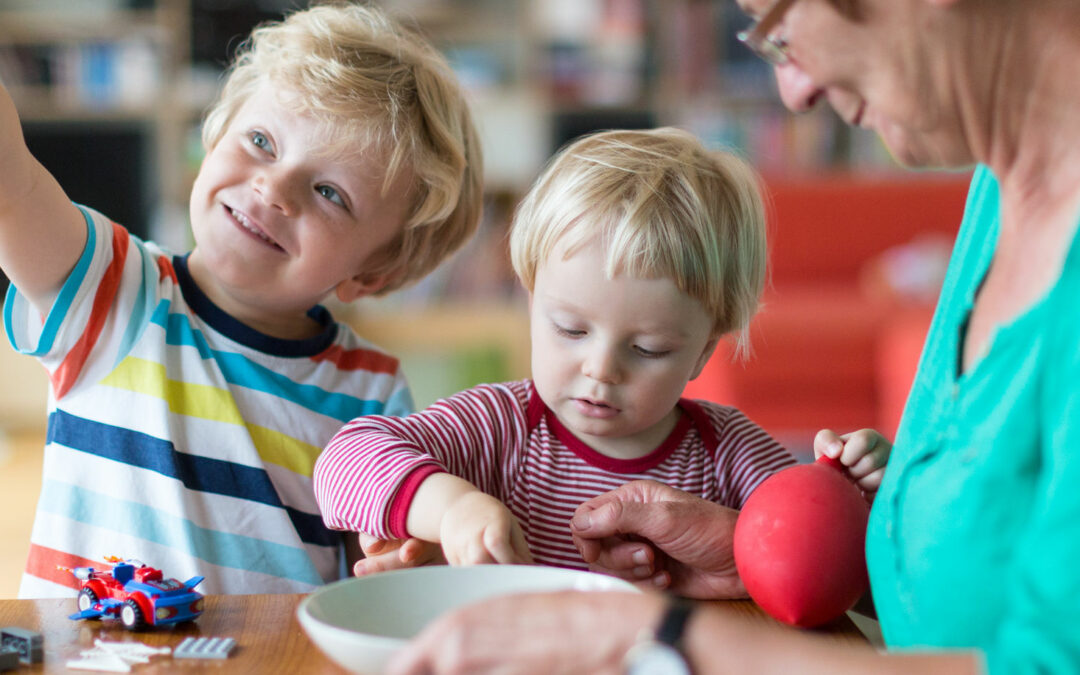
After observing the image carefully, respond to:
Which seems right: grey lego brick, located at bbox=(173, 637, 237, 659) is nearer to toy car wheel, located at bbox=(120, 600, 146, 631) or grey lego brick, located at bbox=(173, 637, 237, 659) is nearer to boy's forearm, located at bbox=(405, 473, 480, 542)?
toy car wheel, located at bbox=(120, 600, 146, 631)

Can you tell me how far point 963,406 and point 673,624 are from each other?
0.28 meters

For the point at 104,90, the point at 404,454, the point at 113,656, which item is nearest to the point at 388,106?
the point at 404,454

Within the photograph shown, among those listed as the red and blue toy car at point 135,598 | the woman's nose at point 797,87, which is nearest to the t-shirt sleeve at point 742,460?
the woman's nose at point 797,87

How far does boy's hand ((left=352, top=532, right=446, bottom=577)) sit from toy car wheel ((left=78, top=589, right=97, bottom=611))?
238 mm

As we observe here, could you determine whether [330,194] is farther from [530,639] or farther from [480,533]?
[530,639]

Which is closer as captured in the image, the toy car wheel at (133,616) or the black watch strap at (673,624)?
the black watch strap at (673,624)

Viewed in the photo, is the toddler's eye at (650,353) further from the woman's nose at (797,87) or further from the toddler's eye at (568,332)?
the woman's nose at (797,87)

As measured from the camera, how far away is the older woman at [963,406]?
60 centimetres

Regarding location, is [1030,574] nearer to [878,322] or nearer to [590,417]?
[590,417]

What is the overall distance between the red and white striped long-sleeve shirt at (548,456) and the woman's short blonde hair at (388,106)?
38 centimetres

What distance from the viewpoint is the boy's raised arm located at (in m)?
1.02

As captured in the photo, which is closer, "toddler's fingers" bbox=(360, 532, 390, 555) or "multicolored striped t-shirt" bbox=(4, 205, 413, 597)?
"toddler's fingers" bbox=(360, 532, 390, 555)

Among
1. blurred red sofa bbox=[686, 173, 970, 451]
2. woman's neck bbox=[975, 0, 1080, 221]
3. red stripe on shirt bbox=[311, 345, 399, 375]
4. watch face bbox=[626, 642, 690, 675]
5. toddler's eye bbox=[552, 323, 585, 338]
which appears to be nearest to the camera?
watch face bbox=[626, 642, 690, 675]

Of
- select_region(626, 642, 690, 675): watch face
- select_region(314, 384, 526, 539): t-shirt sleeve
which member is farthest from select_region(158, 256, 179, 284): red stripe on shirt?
select_region(626, 642, 690, 675): watch face
